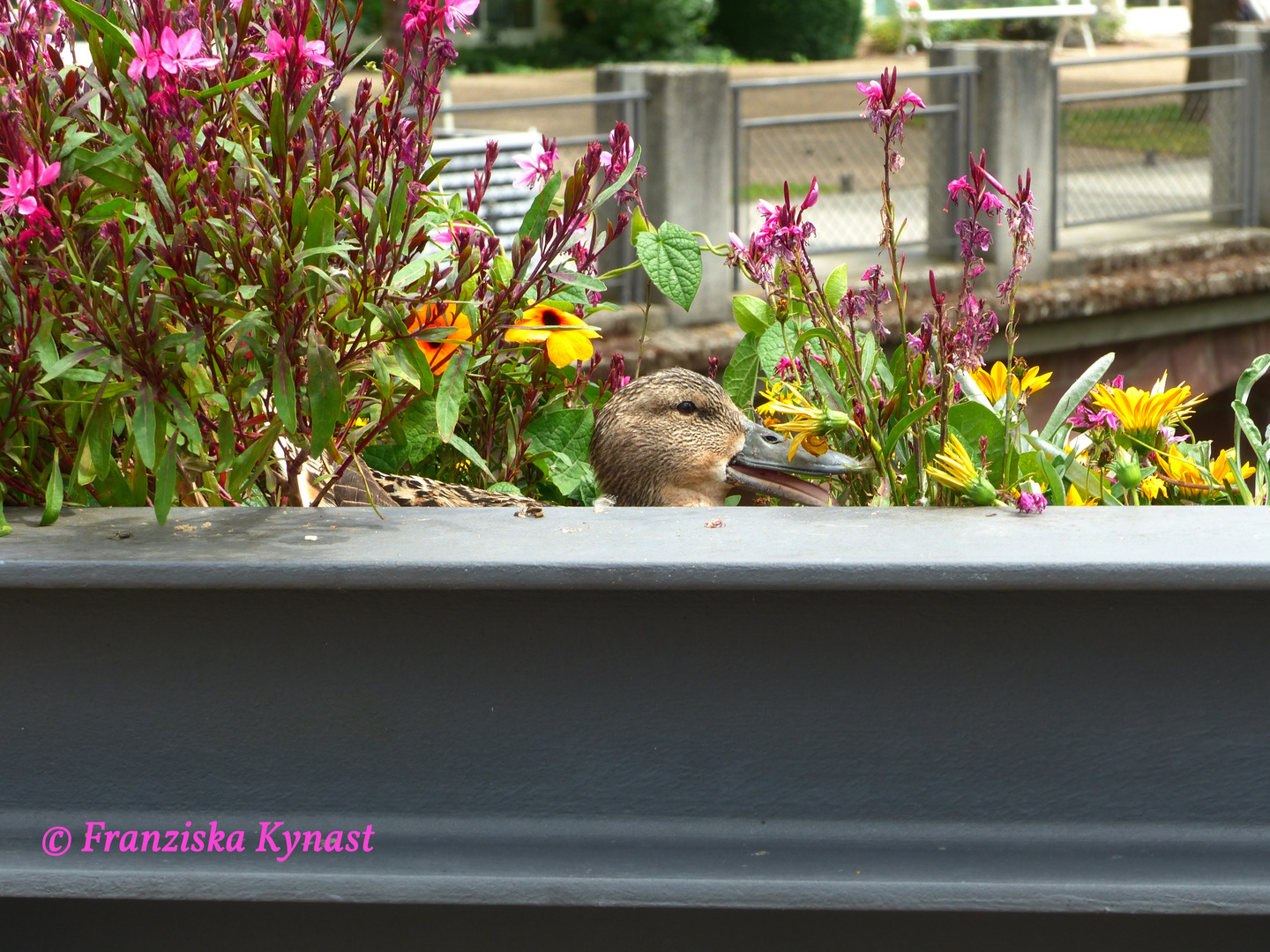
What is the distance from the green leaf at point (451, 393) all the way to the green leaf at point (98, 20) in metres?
0.40

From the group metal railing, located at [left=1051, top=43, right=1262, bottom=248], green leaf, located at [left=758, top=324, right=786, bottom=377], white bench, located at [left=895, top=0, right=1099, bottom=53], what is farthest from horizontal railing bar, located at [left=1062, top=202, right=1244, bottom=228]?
white bench, located at [left=895, top=0, right=1099, bottom=53]

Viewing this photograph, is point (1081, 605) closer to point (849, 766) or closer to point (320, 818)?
point (849, 766)

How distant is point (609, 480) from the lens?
204 centimetres

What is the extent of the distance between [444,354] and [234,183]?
0.35m

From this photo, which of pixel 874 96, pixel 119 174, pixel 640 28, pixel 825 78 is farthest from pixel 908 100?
pixel 640 28

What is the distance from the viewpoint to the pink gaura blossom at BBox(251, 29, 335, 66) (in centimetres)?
131

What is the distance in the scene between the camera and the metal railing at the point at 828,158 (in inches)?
337

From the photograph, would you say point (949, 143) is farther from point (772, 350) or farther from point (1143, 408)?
point (1143, 408)

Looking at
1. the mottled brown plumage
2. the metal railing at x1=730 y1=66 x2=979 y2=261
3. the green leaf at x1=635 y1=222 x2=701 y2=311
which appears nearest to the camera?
the green leaf at x1=635 y1=222 x2=701 y2=311

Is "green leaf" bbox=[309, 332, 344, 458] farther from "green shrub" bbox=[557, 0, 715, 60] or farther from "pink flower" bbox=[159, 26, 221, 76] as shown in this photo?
"green shrub" bbox=[557, 0, 715, 60]

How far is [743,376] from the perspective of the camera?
214 cm

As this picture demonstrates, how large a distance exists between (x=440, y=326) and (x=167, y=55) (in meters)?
0.37

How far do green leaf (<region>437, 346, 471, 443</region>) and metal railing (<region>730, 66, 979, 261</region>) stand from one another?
6.76m

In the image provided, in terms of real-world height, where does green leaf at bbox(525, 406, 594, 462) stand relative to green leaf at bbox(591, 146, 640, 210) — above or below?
below
